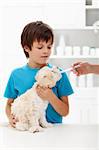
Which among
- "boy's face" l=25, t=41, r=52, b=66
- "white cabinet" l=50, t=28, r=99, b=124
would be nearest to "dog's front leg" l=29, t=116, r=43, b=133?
"boy's face" l=25, t=41, r=52, b=66

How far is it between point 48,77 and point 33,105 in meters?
0.11

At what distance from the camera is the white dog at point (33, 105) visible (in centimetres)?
131

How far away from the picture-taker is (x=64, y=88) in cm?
146

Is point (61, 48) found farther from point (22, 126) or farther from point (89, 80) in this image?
point (22, 126)

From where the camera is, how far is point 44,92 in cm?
132

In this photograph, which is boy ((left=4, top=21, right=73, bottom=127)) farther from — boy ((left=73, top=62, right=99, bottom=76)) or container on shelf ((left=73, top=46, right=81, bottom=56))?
container on shelf ((left=73, top=46, right=81, bottom=56))

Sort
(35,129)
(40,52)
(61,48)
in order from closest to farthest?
(35,129) → (40,52) → (61,48)

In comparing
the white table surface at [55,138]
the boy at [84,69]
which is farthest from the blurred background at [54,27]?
the white table surface at [55,138]

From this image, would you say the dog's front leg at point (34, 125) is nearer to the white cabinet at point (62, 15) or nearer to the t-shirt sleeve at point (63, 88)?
the t-shirt sleeve at point (63, 88)

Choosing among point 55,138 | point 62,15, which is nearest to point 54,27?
point 62,15

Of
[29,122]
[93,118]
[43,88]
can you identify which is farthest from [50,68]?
[93,118]

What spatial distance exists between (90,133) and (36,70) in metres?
0.35

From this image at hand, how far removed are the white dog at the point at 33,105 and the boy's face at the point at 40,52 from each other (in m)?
0.11

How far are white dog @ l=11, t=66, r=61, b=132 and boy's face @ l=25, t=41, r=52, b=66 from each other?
0.11 metres
